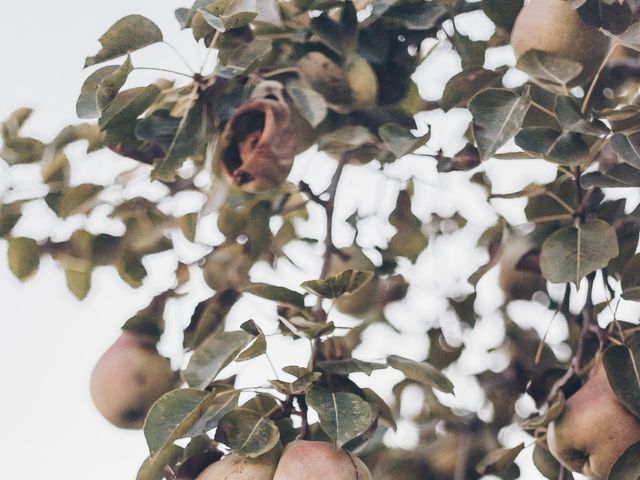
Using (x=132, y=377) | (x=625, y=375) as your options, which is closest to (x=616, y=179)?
(x=625, y=375)

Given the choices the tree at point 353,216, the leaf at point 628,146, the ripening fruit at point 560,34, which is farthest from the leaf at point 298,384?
the ripening fruit at point 560,34

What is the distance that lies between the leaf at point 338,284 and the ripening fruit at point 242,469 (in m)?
0.20

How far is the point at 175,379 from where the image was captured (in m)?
1.44

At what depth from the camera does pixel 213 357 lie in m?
1.12

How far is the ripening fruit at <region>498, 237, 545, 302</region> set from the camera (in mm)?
1422

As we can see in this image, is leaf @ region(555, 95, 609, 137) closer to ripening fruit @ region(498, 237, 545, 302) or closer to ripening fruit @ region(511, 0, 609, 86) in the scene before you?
ripening fruit @ region(511, 0, 609, 86)

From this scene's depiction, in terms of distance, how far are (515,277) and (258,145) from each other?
491 millimetres

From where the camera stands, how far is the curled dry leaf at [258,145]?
4.31 ft

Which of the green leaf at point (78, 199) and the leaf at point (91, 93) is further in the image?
the green leaf at point (78, 199)

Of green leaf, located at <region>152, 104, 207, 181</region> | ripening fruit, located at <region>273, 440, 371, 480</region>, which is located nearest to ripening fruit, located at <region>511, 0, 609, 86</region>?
green leaf, located at <region>152, 104, 207, 181</region>

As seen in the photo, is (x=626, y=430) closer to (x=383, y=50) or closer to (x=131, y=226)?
(x=383, y=50)

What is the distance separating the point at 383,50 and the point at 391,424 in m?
0.53

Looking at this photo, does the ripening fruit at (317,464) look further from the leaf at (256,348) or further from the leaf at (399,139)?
the leaf at (399,139)

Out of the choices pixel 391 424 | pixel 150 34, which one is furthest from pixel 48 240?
pixel 391 424
